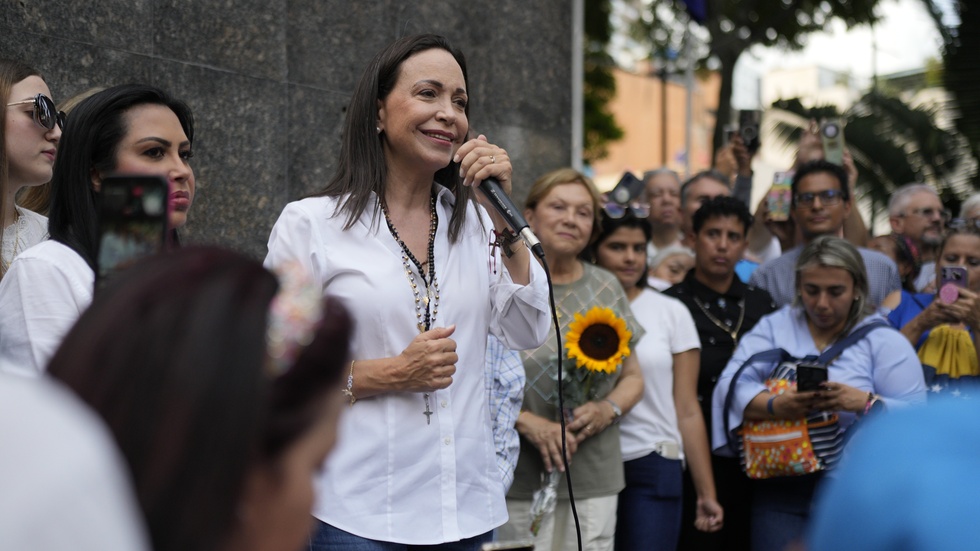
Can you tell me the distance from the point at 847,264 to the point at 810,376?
647mm

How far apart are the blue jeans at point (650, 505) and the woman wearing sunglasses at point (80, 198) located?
2678 millimetres

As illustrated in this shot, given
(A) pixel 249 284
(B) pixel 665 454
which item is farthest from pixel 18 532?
(B) pixel 665 454

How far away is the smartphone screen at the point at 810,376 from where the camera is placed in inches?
179

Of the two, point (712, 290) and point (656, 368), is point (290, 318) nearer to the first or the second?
point (656, 368)

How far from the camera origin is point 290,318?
1094mm

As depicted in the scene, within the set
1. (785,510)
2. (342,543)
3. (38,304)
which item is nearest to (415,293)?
(342,543)

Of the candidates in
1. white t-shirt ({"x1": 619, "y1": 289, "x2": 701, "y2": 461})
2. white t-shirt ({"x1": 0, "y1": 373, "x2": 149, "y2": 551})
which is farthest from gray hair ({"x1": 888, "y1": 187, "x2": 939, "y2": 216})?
white t-shirt ({"x1": 0, "y1": 373, "x2": 149, "y2": 551})

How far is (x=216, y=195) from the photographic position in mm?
4645

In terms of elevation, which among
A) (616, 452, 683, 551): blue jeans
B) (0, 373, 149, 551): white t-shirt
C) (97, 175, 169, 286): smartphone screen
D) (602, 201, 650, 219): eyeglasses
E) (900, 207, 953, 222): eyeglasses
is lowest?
(616, 452, 683, 551): blue jeans

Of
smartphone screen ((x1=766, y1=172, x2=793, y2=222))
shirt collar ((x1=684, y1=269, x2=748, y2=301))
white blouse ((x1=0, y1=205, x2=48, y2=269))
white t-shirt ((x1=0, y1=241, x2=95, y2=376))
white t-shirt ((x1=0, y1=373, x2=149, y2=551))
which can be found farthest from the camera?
smartphone screen ((x1=766, y1=172, x2=793, y2=222))

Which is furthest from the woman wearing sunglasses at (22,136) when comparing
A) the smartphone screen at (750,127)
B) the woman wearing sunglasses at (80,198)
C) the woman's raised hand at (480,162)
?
the smartphone screen at (750,127)

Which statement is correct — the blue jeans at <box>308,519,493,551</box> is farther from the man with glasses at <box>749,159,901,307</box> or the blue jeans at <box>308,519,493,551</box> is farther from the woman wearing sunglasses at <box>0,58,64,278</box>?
the man with glasses at <box>749,159,901,307</box>

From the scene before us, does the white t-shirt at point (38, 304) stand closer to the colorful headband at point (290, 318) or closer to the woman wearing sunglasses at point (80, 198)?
the woman wearing sunglasses at point (80, 198)

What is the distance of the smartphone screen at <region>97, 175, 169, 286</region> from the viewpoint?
1.66 metres
